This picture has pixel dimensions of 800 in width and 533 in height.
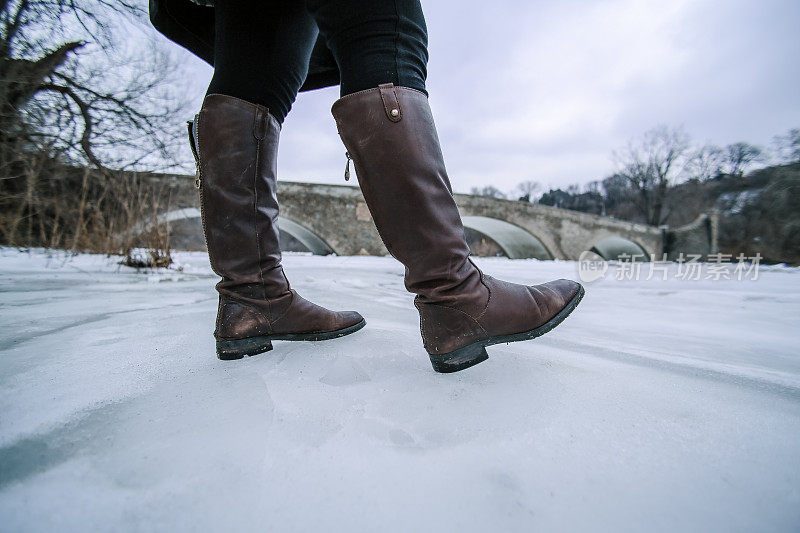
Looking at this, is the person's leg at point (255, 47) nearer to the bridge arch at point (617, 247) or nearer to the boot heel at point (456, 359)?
the boot heel at point (456, 359)

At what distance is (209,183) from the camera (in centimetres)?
74

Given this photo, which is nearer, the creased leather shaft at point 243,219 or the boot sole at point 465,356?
the boot sole at point 465,356

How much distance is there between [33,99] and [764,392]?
687 cm

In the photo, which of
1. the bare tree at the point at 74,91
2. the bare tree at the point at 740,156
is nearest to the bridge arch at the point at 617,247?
the bare tree at the point at 740,156

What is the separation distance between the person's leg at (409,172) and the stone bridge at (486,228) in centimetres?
547

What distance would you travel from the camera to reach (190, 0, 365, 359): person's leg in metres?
0.74

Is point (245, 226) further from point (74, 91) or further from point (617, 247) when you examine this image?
point (617, 247)

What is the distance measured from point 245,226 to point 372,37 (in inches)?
17.7

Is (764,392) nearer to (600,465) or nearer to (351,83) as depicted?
(600,465)

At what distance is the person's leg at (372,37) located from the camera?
59 cm

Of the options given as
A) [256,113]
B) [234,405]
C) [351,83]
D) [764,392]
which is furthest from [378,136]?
[764,392]

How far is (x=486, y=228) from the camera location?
44.7 feet

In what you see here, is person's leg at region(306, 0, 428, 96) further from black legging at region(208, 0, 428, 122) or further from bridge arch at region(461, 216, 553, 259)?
bridge arch at region(461, 216, 553, 259)

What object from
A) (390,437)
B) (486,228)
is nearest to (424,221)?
(390,437)
